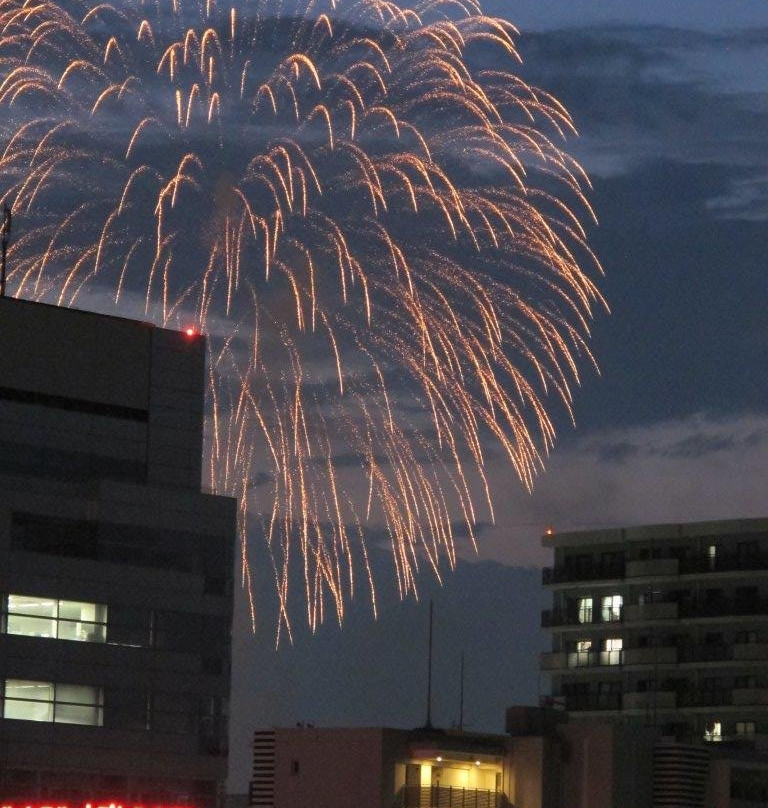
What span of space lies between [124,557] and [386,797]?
53.6 feet

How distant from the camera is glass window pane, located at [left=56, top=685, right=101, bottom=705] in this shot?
100 meters

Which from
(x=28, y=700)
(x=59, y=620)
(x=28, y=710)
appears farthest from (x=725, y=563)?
(x=28, y=710)

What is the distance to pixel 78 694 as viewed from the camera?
10056 centimetres

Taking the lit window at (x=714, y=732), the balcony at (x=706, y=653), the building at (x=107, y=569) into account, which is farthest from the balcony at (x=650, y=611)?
the building at (x=107, y=569)

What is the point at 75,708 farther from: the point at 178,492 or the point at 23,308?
the point at 23,308

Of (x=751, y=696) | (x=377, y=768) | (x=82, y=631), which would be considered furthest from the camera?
(x=751, y=696)

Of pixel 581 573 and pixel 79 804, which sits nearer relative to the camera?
pixel 79 804

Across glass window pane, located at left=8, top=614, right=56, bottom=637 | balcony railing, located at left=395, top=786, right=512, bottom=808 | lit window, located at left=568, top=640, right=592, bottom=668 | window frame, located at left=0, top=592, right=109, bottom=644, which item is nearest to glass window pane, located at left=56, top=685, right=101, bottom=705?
window frame, located at left=0, top=592, right=109, bottom=644

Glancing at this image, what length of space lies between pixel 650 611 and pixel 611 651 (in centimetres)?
458

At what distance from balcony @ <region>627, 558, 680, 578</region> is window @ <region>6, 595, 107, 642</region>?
69.1 metres

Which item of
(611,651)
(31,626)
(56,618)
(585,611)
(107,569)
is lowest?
(31,626)

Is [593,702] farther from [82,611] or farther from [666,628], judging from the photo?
[82,611]

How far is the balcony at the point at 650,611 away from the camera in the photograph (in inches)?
6403

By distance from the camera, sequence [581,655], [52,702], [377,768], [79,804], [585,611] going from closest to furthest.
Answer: [79,804]
[52,702]
[377,768]
[581,655]
[585,611]
